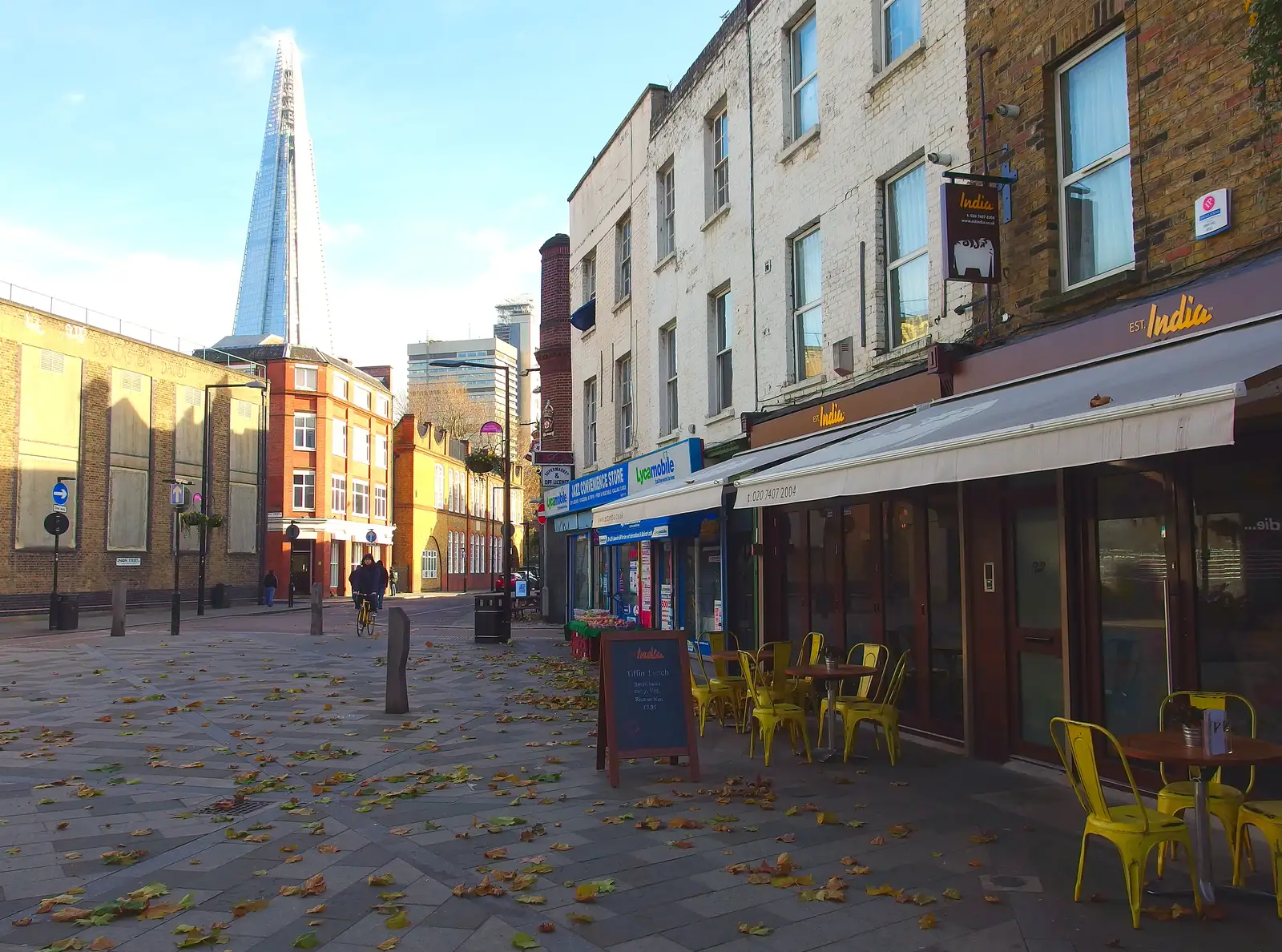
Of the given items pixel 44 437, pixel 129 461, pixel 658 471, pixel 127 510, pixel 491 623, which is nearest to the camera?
pixel 658 471

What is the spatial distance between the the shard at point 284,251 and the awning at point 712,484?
113 m

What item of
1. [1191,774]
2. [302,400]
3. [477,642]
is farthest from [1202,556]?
[302,400]

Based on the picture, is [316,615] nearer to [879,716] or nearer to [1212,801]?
[879,716]

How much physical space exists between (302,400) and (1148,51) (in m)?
51.0

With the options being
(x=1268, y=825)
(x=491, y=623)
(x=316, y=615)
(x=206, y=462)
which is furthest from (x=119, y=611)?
(x=1268, y=825)

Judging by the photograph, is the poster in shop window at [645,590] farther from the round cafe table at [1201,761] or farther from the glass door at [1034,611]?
the round cafe table at [1201,761]

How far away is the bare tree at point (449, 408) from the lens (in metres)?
81.3

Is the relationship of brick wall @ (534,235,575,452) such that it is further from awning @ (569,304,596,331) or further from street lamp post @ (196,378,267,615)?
street lamp post @ (196,378,267,615)

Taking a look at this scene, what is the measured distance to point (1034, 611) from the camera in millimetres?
8055

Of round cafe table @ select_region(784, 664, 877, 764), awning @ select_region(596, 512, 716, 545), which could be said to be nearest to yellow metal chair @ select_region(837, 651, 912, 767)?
round cafe table @ select_region(784, 664, 877, 764)

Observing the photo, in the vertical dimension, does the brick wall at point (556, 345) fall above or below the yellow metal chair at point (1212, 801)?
above

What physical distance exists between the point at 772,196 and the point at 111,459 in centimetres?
3118

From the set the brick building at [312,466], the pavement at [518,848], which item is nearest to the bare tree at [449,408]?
the brick building at [312,466]

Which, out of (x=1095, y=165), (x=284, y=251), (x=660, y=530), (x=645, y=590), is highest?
(x=284, y=251)
